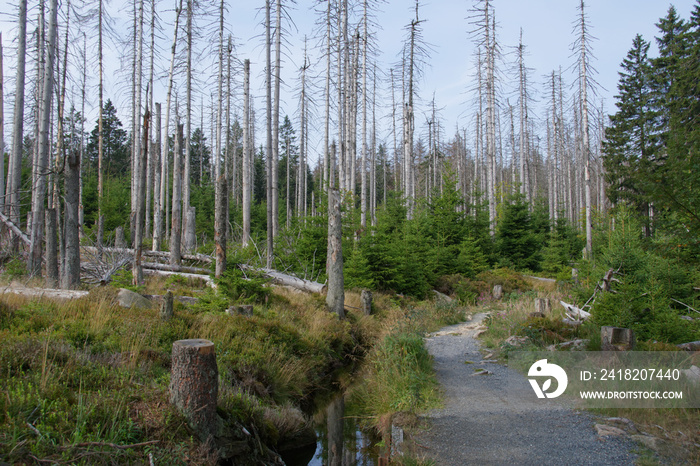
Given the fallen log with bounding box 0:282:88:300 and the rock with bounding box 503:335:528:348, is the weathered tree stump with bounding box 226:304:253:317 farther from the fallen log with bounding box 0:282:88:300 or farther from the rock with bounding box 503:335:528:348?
the rock with bounding box 503:335:528:348

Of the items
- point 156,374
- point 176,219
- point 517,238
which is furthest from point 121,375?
point 517,238

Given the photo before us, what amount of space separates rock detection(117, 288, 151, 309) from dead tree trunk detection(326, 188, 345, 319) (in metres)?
4.30

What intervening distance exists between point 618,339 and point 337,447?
15.6 ft

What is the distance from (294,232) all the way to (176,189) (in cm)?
508

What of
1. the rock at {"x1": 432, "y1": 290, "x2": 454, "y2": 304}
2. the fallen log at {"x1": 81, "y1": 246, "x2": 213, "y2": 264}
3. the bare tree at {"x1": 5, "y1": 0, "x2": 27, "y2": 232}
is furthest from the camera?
the rock at {"x1": 432, "y1": 290, "x2": 454, "y2": 304}

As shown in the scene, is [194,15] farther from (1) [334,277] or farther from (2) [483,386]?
(2) [483,386]

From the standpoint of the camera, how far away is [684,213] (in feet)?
19.8

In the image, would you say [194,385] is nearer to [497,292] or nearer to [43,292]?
[43,292]

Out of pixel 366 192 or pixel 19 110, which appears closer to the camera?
pixel 19 110

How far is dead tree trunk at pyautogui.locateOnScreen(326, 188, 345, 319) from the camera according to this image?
10.5 metres

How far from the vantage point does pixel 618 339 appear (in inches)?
264

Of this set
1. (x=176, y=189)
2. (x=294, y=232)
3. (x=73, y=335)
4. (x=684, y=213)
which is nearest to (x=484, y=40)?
(x=294, y=232)

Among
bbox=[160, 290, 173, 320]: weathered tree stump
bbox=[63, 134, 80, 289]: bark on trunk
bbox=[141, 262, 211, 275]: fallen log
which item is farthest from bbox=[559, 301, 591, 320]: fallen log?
bbox=[63, 134, 80, 289]: bark on trunk

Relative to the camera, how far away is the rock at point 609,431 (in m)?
4.81
